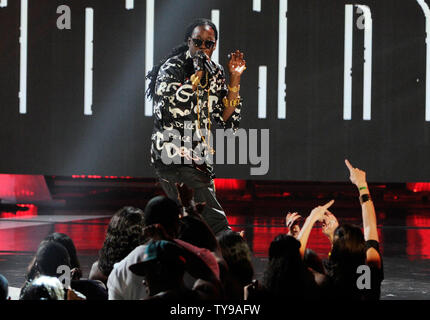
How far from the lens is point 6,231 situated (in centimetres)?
830

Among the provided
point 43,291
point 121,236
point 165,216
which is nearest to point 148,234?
point 165,216

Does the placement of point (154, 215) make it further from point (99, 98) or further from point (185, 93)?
point (99, 98)

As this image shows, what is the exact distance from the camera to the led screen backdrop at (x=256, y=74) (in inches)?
355

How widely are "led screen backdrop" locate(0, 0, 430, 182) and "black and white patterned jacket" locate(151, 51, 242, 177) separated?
5.24 m

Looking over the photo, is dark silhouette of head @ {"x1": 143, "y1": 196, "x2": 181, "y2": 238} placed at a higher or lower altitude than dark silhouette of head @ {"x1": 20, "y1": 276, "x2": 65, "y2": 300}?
higher

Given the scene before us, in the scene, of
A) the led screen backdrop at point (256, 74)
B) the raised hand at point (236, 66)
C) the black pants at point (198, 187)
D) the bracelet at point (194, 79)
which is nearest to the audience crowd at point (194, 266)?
the black pants at point (198, 187)

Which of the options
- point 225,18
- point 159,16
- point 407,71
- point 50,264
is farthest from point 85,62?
point 50,264

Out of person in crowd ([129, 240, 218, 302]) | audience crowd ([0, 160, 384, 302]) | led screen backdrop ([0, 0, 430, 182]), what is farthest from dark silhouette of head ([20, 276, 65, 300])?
led screen backdrop ([0, 0, 430, 182])

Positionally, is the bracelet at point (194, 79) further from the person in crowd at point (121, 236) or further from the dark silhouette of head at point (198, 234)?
the dark silhouette of head at point (198, 234)

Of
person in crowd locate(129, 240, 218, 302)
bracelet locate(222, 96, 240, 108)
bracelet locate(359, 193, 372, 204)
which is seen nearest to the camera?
person in crowd locate(129, 240, 218, 302)

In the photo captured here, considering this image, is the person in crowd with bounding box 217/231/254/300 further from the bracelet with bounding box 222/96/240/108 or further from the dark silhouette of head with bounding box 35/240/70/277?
the bracelet with bounding box 222/96/240/108

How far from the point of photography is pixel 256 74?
29.4ft

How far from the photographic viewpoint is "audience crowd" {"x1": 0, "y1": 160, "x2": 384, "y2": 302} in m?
2.22
